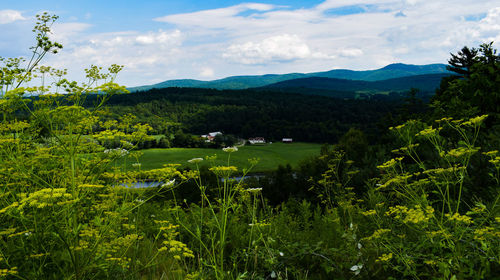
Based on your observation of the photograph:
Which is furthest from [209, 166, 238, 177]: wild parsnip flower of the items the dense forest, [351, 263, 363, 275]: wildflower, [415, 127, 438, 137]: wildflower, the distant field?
the distant field

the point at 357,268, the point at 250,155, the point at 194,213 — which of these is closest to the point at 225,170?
the point at 357,268

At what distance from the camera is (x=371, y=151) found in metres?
14.7

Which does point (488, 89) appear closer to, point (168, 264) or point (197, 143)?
point (168, 264)

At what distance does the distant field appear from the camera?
46.1m

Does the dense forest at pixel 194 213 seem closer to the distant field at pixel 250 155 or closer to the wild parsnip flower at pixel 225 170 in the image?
the wild parsnip flower at pixel 225 170

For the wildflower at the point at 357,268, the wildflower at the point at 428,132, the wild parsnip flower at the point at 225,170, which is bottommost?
the wildflower at the point at 357,268

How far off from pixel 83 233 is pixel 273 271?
1.93 m

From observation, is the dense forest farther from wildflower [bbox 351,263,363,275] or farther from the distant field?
the distant field

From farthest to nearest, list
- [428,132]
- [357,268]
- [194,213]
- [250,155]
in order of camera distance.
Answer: [250,155], [194,213], [428,132], [357,268]

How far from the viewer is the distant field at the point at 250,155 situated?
4611cm

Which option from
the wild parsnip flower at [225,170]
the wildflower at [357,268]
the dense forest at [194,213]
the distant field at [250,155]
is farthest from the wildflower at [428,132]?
the distant field at [250,155]

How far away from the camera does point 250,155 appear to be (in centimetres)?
5934

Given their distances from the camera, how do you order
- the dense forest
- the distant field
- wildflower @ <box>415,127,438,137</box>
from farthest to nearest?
the distant field < wildflower @ <box>415,127,438,137</box> < the dense forest

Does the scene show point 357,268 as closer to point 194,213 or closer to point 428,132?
point 428,132
